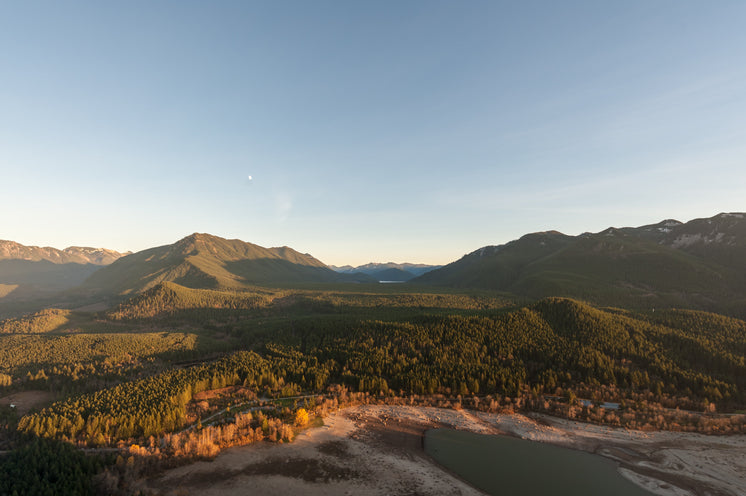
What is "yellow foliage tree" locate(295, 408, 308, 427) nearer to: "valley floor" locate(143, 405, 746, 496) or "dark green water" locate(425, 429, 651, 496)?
"valley floor" locate(143, 405, 746, 496)

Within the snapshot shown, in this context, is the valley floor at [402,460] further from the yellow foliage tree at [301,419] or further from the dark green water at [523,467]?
the yellow foliage tree at [301,419]

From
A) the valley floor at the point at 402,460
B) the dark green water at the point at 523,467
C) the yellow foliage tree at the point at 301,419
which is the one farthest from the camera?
the yellow foliage tree at the point at 301,419

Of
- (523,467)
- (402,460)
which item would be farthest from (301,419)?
(523,467)

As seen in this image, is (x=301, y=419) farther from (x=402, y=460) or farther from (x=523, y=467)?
(x=523, y=467)

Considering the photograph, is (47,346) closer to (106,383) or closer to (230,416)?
(106,383)

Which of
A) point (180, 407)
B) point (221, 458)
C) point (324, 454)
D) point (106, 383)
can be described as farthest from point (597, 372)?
point (106, 383)

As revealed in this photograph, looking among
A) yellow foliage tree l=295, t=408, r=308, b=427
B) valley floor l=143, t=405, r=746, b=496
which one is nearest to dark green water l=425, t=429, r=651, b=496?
valley floor l=143, t=405, r=746, b=496

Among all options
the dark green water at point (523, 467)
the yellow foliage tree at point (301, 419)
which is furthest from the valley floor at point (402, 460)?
the yellow foliage tree at point (301, 419)
